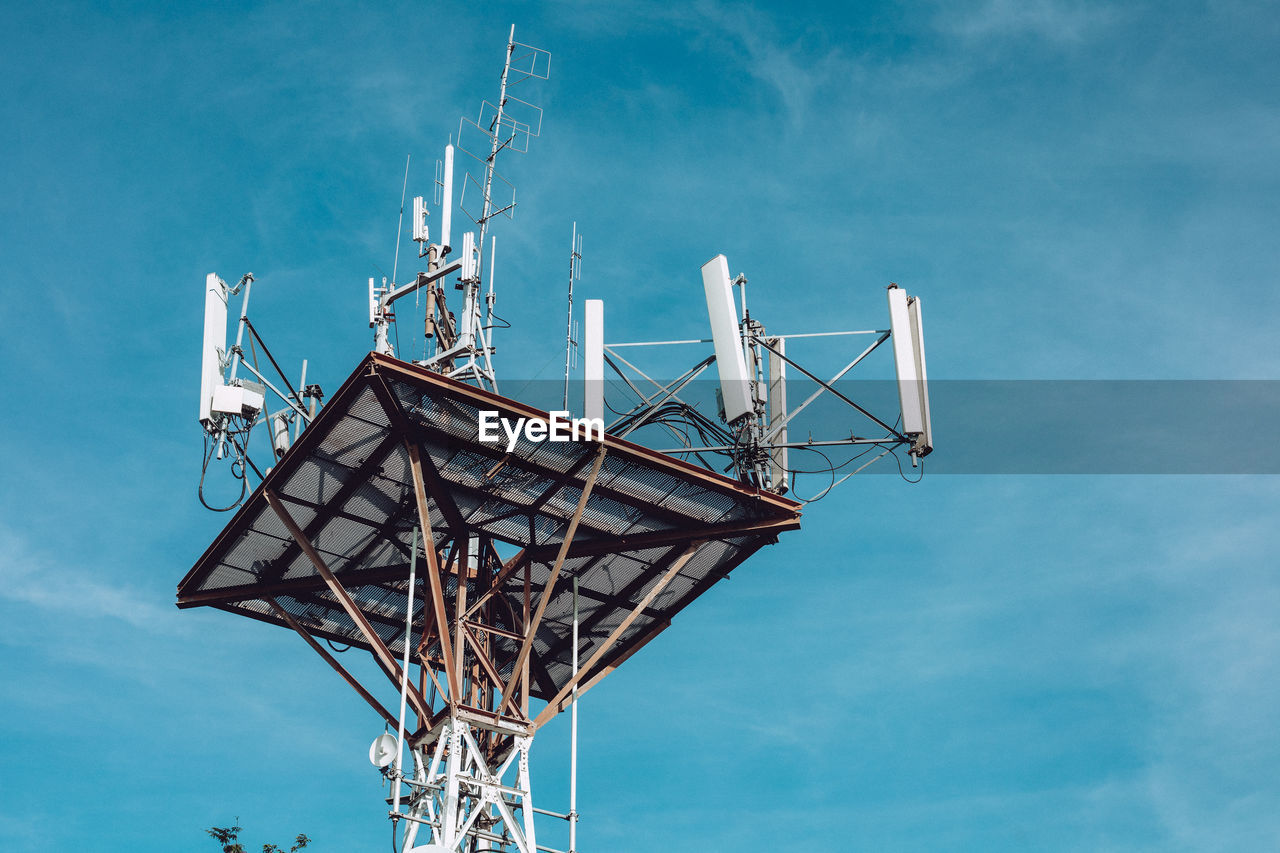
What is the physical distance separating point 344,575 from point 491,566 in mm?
3556

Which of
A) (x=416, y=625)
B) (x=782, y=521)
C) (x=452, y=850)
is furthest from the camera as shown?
(x=416, y=625)

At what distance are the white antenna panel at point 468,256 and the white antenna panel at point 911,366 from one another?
413 inches

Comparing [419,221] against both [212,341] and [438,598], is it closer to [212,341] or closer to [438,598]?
[212,341]

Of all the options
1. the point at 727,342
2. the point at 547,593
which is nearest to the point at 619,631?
the point at 547,593

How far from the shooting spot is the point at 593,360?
104 feet

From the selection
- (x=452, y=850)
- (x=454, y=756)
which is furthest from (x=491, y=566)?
(x=452, y=850)

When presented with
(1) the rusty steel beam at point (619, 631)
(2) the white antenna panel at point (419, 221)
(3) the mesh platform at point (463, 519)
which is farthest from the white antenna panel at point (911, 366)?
(2) the white antenna panel at point (419, 221)

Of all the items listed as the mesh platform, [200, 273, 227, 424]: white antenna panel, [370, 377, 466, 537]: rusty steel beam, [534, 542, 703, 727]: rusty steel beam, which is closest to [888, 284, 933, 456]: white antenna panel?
the mesh platform

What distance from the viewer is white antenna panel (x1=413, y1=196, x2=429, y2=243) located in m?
37.4

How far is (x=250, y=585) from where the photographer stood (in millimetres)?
36156

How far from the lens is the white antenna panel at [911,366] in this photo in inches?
1271

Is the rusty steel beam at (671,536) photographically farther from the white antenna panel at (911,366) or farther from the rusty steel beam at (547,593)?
the white antenna panel at (911,366)

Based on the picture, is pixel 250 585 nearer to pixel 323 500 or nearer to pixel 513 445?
pixel 323 500

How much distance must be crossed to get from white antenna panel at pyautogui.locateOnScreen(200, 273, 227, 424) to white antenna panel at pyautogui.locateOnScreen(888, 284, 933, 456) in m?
15.1
